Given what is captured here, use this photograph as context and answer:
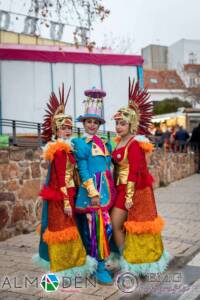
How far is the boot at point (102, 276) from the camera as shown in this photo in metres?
5.29

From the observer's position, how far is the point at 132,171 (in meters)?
5.29

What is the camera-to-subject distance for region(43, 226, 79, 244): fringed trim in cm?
507

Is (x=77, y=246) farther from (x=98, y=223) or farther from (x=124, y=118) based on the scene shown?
(x=124, y=118)

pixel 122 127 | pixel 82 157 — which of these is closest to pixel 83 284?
pixel 82 157

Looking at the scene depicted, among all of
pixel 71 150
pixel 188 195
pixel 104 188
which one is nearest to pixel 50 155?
pixel 71 150

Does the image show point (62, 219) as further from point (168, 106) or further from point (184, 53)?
point (184, 53)

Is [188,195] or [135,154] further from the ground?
[135,154]

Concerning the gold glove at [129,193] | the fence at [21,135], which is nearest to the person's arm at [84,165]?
the gold glove at [129,193]

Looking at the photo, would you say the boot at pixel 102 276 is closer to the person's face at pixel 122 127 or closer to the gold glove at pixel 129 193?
the gold glove at pixel 129 193

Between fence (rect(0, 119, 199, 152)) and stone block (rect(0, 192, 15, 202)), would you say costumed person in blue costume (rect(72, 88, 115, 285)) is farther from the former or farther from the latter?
stone block (rect(0, 192, 15, 202))

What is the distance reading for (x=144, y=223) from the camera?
5.30m

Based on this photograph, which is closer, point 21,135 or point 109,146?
point 109,146

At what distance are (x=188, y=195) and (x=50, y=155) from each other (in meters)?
8.78

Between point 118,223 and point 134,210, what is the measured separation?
24 centimetres
